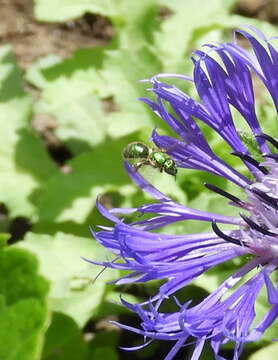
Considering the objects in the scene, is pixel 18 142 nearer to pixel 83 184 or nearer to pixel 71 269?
pixel 83 184

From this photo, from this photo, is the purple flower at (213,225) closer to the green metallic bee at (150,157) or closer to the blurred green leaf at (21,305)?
the green metallic bee at (150,157)

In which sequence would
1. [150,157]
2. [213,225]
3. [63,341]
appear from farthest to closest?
[63,341]
[150,157]
[213,225]

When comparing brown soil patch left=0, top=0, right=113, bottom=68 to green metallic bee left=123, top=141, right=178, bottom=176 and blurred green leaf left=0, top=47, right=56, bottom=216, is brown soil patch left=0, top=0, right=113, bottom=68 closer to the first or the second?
blurred green leaf left=0, top=47, right=56, bottom=216

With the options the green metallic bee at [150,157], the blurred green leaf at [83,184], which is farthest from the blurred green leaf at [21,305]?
the green metallic bee at [150,157]

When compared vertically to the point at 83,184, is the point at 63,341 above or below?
below

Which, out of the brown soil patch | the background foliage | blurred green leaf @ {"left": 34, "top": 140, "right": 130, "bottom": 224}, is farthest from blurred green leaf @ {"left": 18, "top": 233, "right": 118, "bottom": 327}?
the brown soil patch

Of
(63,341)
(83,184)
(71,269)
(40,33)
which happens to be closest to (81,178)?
(83,184)
